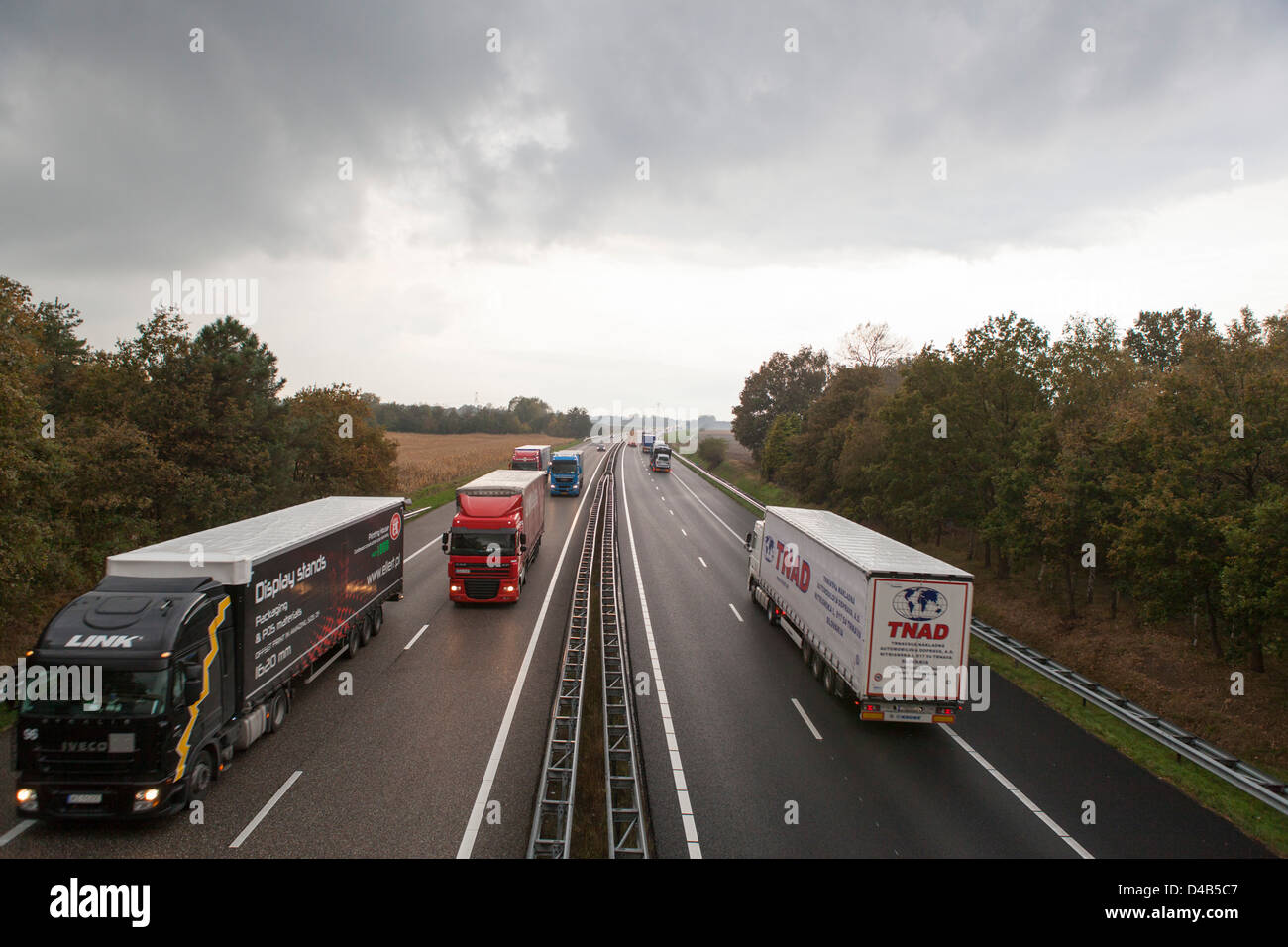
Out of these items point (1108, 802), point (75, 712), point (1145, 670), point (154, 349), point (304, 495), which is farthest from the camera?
point (304, 495)

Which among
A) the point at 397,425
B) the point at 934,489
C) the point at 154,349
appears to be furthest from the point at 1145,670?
the point at 397,425

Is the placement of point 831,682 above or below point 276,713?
below

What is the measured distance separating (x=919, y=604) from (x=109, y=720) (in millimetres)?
13797

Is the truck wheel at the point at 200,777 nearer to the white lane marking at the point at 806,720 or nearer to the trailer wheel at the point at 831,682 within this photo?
the white lane marking at the point at 806,720

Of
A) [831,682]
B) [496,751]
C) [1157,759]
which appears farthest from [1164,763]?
[496,751]

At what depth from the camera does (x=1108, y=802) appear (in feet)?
38.3

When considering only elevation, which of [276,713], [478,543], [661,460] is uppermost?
[661,460]

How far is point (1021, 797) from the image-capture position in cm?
1169

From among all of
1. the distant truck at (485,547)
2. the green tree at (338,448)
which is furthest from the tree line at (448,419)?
the distant truck at (485,547)

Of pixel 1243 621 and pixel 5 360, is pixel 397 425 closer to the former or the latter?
pixel 5 360

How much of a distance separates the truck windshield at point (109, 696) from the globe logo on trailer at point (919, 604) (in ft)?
41.8

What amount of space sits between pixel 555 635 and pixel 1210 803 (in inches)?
594

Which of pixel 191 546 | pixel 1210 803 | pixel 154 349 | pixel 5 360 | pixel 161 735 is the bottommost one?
pixel 1210 803

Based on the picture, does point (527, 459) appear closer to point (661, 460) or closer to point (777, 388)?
point (661, 460)
